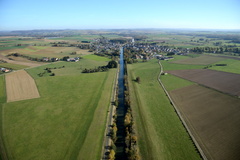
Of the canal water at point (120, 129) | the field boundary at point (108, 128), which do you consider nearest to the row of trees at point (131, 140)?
the canal water at point (120, 129)

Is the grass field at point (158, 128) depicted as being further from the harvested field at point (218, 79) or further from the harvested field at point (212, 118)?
the harvested field at point (218, 79)

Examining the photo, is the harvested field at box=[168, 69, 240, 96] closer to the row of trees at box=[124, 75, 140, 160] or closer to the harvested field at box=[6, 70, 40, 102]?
the row of trees at box=[124, 75, 140, 160]

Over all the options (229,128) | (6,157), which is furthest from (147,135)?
(6,157)

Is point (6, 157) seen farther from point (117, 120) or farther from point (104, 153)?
point (117, 120)

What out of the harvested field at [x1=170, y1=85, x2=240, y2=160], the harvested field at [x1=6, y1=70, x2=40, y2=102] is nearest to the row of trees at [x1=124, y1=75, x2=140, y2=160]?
the harvested field at [x1=170, y1=85, x2=240, y2=160]

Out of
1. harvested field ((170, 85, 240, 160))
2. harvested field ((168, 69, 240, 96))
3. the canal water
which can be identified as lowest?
the canal water

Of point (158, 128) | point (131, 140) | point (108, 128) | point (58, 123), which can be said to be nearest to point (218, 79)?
point (158, 128)
